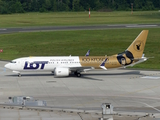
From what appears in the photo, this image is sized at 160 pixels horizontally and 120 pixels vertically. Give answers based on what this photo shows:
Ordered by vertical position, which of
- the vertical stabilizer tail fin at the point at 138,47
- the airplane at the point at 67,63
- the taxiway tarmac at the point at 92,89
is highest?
the vertical stabilizer tail fin at the point at 138,47

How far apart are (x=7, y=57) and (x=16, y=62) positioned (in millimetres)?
23408

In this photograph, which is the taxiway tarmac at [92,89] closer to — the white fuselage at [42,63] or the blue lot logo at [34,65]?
the white fuselage at [42,63]

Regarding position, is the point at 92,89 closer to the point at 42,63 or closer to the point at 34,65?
the point at 42,63

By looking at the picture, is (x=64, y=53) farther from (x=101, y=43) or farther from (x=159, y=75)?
(x=159, y=75)

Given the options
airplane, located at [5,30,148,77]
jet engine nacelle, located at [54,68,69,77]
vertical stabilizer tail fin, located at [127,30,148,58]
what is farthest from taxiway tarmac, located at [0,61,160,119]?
vertical stabilizer tail fin, located at [127,30,148,58]

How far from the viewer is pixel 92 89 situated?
55125 millimetres

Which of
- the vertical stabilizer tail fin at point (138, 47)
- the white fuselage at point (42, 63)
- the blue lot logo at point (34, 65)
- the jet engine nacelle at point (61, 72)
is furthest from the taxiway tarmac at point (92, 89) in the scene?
the vertical stabilizer tail fin at point (138, 47)

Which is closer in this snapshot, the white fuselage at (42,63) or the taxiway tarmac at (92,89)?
the taxiway tarmac at (92,89)

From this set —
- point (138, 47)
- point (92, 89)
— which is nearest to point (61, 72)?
point (92, 89)

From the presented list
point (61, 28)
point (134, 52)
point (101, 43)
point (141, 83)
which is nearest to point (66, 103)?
point (141, 83)

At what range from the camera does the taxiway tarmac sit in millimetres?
46281

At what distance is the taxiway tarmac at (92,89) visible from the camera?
152 feet

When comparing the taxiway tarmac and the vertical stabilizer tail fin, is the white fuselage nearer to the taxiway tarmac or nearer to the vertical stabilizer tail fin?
the taxiway tarmac

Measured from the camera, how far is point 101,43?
102 metres
